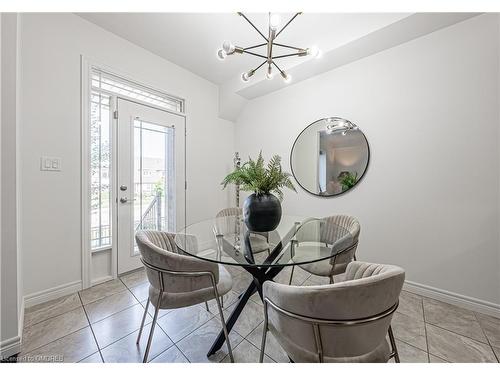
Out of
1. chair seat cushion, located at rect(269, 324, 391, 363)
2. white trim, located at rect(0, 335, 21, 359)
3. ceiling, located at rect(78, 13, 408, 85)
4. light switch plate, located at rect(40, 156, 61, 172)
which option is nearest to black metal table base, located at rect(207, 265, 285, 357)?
chair seat cushion, located at rect(269, 324, 391, 363)

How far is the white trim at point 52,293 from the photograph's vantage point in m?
1.79

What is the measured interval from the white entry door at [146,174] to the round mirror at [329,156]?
5.46 feet

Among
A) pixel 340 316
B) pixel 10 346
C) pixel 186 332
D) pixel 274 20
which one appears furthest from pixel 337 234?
pixel 10 346

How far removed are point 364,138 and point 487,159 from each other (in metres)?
0.97

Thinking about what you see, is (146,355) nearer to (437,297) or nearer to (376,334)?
(376,334)

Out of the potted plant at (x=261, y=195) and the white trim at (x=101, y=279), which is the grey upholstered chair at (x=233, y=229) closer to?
the potted plant at (x=261, y=195)

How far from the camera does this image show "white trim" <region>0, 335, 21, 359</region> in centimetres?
125

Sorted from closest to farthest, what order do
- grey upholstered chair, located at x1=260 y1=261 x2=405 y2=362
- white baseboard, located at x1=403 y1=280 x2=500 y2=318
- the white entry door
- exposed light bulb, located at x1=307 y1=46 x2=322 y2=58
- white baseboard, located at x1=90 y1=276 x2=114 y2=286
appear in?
1. grey upholstered chair, located at x1=260 y1=261 x2=405 y2=362
2. exposed light bulb, located at x1=307 y1=46 x2=322 y2=58
3. white baseboard, located at x1=403 y1=280 x2=500 y2=318
4. white baseboard, located at x1=90 y1=276 x2=114 y2=286
5. the white entry door

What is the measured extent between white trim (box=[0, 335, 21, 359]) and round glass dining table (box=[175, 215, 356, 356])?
3.65 feet

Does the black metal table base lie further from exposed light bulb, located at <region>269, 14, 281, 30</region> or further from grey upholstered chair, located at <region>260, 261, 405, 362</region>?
exposed light bulb, located at <region>269, 14, 281, 30</region>

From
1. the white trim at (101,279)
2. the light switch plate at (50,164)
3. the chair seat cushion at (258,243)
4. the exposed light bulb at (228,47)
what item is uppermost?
the exposed light bulb at (228,47)

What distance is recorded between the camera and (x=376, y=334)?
0.84 meters

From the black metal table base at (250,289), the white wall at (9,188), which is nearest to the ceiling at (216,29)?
the white wall at (9,188)
